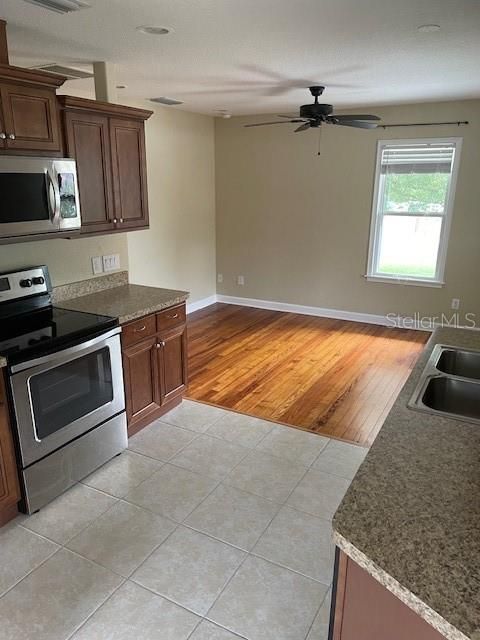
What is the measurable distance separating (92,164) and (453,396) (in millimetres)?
2454

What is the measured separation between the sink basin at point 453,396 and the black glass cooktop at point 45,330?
1729 millimetres

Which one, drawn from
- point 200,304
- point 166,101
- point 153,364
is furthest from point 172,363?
point 200,304

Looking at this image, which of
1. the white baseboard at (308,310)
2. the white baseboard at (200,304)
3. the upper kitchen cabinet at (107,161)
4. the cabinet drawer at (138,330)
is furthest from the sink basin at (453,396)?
the white baseboard at (200,304)

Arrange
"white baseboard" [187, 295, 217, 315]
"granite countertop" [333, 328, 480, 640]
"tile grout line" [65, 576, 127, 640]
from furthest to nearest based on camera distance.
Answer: "white baseboard" [187, 295, 217, 315], "tile grout line" [65, 576, 127, 640], "granite countertop" [333, 328, 480, 640]

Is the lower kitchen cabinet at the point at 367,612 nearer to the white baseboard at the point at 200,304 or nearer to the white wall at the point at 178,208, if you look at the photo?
the white wall at the point at 178,208

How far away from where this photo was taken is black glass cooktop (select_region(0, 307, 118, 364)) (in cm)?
224

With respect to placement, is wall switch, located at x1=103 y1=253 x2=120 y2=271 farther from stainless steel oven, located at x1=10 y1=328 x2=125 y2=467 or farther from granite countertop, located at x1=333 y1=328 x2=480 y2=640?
granite countertop, located at x1=333 y1=328 x2=480 y2=640

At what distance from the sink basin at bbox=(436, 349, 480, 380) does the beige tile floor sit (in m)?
0.97

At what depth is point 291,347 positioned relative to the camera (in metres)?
5.02

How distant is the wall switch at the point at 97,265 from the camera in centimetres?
338

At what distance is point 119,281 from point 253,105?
278 cm

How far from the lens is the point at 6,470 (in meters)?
2.27

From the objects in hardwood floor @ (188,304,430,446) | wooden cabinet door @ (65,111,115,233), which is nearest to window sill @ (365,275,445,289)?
hardwood floor @ (188,304,430,446)

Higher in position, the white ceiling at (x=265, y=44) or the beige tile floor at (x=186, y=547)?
the white ceiling at (x=265, y=44)
